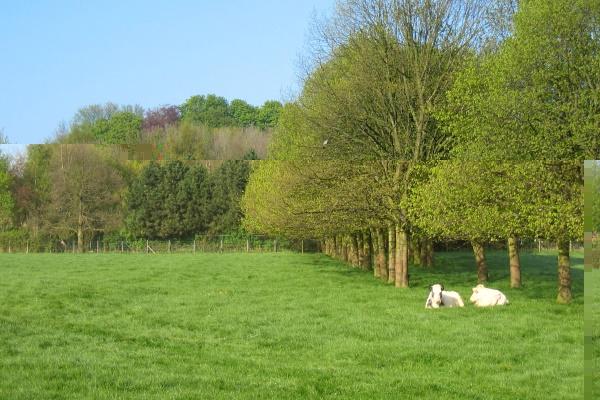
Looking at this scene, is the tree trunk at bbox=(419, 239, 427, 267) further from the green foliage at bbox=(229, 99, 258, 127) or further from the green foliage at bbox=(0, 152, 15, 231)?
the green foliage at bbox=(229, 99, 258, 127)

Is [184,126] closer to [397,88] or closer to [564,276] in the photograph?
[397,88]

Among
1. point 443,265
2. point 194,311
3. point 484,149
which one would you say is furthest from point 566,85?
point 443,265

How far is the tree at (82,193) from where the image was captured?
56.7 meters

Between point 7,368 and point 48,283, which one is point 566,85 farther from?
point 48,283

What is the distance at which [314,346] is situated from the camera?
618 inches

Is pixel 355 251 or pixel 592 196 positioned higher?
pixel 592 196

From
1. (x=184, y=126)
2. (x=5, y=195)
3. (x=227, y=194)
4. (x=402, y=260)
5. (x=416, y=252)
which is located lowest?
(x=416, y=252)

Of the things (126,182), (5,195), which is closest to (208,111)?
(126,182)

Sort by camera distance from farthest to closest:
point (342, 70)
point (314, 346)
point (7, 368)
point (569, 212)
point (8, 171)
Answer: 1. point (8, 171)
2. point (342, 70)
3. point (569, 212)
4. point (314, 346)
5. point (7, 368)

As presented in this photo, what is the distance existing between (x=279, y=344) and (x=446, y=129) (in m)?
14.1

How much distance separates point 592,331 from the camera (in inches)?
142

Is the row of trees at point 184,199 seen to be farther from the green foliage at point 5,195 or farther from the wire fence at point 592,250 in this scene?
the wire fence at point 592,250

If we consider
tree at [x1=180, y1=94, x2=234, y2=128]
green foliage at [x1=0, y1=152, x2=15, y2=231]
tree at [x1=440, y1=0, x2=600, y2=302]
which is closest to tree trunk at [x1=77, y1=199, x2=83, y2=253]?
green foliage at [x1=0, y1=152, x2=15, y2=231]

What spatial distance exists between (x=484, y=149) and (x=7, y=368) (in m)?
16.0
